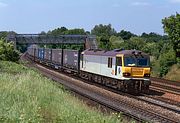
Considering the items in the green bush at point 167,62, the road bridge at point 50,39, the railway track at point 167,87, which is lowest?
the railway track at point 167,87

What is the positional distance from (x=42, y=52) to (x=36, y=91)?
58.7 metres

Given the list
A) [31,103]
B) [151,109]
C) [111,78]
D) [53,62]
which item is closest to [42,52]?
[53,62]

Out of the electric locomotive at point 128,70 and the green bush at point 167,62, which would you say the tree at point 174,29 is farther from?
the electric locomotive at point 128,70

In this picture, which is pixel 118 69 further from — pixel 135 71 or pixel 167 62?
pixel 167 62

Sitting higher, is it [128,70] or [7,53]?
[7,53]

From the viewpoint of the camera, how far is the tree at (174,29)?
52.2 meters

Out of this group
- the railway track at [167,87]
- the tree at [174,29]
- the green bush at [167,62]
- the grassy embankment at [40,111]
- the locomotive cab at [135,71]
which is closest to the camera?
the grassy embankment at [40,111]

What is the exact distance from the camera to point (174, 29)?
53156 millimetres

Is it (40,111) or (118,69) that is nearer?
(40,111)

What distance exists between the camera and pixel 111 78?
31.5 meters

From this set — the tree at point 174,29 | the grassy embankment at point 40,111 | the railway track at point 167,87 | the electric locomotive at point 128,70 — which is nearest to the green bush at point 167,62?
the tree at point 174,29

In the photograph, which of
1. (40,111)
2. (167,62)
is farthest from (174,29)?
(40,111)

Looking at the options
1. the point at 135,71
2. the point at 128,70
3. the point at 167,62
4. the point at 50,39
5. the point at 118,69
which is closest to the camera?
the point at 128,70

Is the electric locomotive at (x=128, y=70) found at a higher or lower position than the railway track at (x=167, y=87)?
higher
